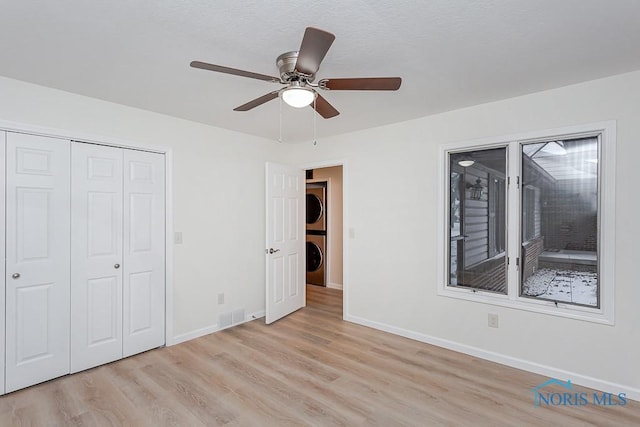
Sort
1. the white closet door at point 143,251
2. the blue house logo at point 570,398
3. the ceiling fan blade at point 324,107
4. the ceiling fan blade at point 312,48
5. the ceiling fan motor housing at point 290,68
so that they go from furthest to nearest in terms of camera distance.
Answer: the white closet door at point 143,251 < the blue house logo at point 570,398 < the ceiling fan blade at point 324,107 < the ceiling fan motor housing at point 290,68 < the ceiling fan blade at point 312,48

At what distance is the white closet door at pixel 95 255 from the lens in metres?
2.72

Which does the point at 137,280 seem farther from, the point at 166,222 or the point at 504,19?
the point at 504,19

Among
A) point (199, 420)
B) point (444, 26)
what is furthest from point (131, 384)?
point (444, 26)

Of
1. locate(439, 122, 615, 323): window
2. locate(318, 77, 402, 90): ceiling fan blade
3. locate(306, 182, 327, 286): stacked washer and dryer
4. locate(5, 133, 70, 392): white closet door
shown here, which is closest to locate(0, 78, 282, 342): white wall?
locate(5, 133, 70, 392): white closet door

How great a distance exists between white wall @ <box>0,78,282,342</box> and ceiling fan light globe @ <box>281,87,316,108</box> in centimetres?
197

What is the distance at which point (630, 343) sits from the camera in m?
2.31

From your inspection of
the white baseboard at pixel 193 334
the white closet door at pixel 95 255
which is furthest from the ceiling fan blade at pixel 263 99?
the white baseboard at pixel 193 334

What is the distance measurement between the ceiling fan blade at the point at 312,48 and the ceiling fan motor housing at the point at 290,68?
14cm

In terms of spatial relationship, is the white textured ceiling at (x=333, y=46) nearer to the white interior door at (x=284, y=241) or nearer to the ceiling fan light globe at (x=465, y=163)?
the ceiling fan light globe at (x=465, y=163)

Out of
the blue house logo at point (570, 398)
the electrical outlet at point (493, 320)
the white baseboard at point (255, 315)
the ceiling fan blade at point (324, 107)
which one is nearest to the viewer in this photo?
the ceiling fan blade at point (324, 107)

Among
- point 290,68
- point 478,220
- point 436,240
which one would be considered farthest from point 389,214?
point 290,68

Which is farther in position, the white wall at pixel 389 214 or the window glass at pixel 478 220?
the window glass at pixel 478 220

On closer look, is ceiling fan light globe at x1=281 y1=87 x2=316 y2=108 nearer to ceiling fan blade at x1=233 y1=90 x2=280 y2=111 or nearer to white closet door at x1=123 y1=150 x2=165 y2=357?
ceiling fan blade at x1=233 y1=90 x2=280 y2=111

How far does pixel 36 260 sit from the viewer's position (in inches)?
99.5
